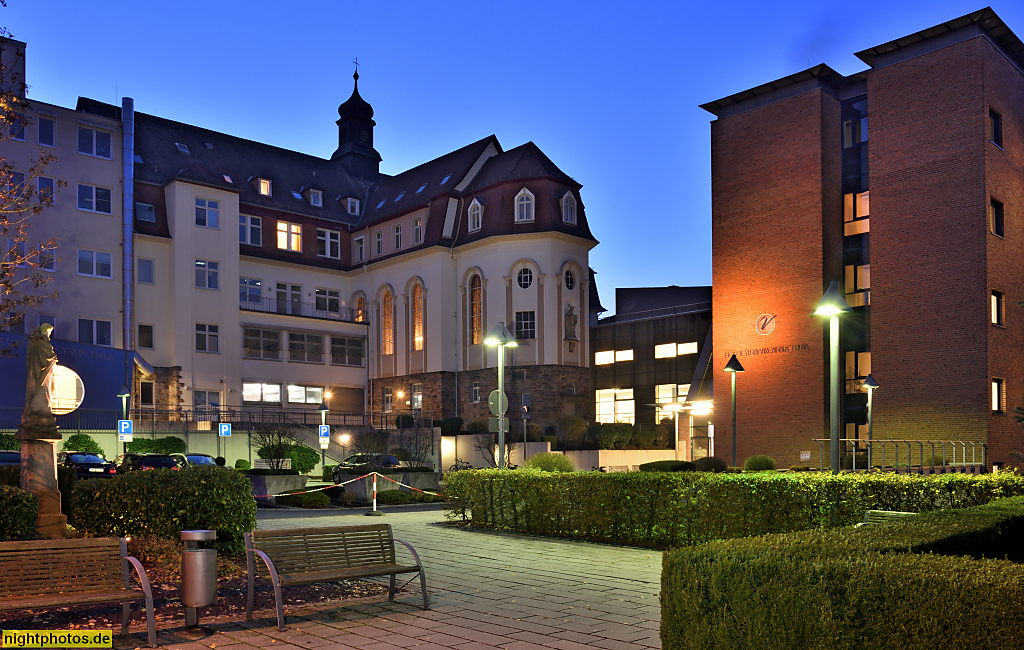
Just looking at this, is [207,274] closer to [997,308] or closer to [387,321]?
[387,321]

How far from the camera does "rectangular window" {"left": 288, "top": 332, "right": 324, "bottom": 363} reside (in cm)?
5731

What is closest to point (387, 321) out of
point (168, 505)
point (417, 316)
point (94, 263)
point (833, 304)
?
point (417, 316)

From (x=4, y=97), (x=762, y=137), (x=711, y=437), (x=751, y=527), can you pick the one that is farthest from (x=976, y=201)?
(x=4, y=97)

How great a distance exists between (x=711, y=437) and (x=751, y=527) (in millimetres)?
33246

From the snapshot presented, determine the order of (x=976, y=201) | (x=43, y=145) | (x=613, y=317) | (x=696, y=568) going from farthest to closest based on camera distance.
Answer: (x=613, y=317) → (x=43, y=145) → (x=976, y=201) → (x=696, y=568)

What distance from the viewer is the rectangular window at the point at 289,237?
194 feet

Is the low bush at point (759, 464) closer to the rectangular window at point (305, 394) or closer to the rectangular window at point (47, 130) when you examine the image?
the rectangular window at point (305, 394)

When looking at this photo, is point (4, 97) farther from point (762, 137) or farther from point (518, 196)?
point (518, 196)

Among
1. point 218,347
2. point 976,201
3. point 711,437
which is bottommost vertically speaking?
point 711,437

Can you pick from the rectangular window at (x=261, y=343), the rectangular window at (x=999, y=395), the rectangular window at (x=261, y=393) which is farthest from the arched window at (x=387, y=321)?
the rectangular window at (x=999, y=395)

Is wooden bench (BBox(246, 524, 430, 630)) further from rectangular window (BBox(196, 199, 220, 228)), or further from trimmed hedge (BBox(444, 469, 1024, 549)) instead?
rectangular window (BBox(196, 199, 220, 228))

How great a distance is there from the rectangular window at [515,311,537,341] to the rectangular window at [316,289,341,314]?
15.0 metres

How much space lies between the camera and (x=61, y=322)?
4569cm

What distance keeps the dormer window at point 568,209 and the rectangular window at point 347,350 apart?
1658 centimetres
